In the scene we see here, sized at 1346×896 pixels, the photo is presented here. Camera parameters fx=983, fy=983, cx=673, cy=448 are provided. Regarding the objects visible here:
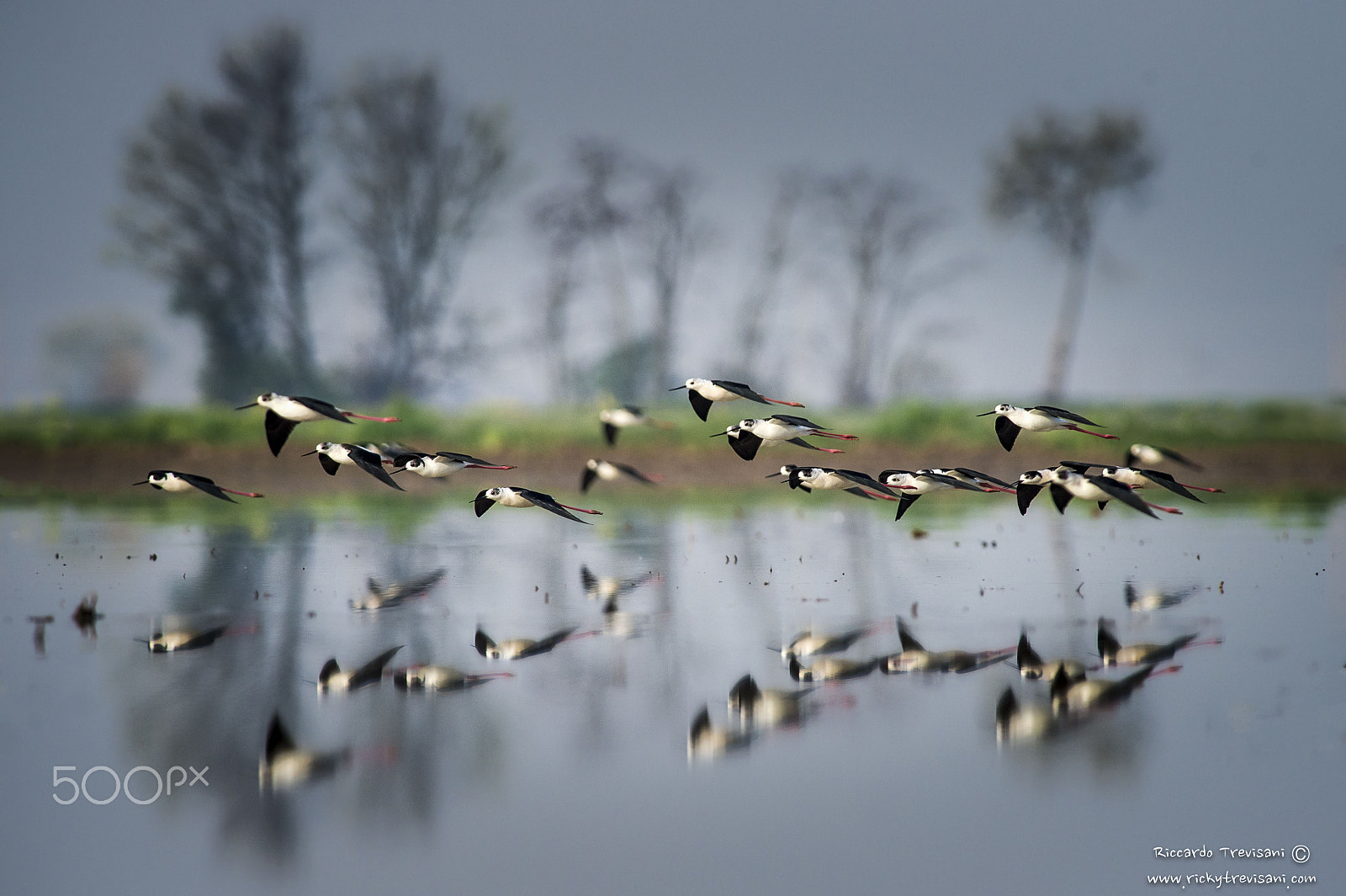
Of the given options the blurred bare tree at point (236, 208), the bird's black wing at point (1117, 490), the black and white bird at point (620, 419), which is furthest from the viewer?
the blurred bare tree at point (236, 208)

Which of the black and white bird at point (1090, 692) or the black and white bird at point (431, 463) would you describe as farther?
the black and white bird at point (431, 463)

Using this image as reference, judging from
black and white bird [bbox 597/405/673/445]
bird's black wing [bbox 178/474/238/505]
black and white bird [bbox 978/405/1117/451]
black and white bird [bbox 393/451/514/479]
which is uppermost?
black and white bird [bbox 597/405/673/445]

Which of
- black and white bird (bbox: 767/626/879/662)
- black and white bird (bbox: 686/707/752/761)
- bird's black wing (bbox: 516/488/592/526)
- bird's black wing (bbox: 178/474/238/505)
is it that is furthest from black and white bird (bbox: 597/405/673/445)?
black and white bird (bbox: 686/707/752/761)

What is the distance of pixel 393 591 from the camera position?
6.54 meters

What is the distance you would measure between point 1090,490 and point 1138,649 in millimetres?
897

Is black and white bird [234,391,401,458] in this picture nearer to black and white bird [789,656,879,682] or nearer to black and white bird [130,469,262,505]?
black and white bird [130,469,262,505]

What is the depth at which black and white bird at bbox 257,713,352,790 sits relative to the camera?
349 centimetres

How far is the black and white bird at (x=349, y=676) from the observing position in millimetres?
4461

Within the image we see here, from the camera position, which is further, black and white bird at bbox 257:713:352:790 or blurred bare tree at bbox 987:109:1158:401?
blurred bare tree at bbox 987:109:1158:401

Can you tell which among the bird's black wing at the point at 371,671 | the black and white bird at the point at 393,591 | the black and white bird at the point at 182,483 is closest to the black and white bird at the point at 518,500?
the black and white bird at the point at 393,591

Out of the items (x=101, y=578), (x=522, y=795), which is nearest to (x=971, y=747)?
(x=522, y=795)

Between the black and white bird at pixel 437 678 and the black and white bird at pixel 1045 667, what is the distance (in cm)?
247

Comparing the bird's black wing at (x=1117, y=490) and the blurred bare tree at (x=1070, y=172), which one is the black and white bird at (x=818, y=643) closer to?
the bird's black wing at (x=1117, y=490)

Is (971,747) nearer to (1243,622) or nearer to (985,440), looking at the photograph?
(1243,622)
